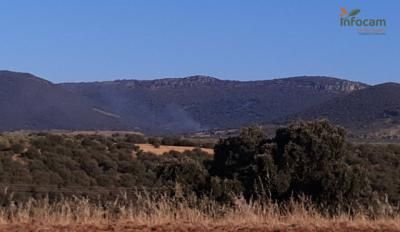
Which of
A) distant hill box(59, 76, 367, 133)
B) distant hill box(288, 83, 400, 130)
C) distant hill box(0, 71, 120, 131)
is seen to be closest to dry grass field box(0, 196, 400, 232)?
distant hill box(288, 83, 400, 130)

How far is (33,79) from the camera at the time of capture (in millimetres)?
147500

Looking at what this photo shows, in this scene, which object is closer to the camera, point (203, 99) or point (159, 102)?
point (159, 102)

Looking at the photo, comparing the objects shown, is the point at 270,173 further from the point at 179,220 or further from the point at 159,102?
the point at 159,102

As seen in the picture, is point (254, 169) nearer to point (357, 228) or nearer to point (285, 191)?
point (285, 191)

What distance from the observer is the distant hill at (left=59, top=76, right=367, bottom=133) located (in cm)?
14638

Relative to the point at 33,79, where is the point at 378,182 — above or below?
below

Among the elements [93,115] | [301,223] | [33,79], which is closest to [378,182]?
[301,223]

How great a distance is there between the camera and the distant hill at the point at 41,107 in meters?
131

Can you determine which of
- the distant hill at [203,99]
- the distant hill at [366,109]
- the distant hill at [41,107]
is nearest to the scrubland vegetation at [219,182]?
the distant hill at [366,109]

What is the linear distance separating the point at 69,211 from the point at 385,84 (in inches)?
4402

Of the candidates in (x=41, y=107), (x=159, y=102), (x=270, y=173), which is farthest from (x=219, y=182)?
(x=159, y=102)

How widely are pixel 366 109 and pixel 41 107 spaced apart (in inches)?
2308

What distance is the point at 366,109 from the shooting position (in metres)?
112

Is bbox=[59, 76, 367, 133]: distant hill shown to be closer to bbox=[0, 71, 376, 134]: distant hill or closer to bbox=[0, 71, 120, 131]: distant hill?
bbox=[0, 71, 376, 134]: distant hill
